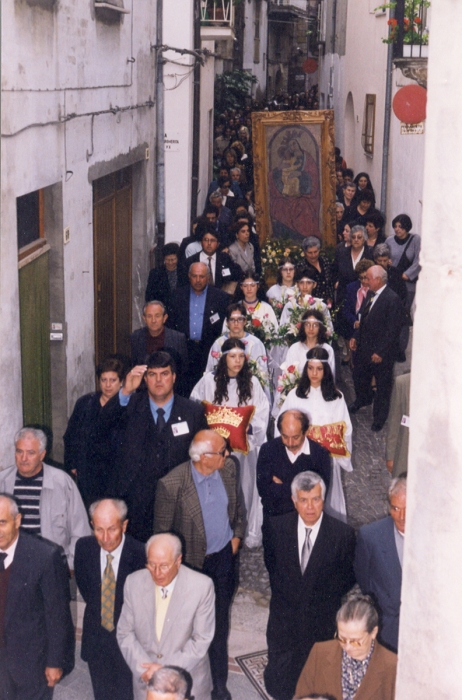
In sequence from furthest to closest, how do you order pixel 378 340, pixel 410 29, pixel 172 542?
pixel 410 29 → pixel 378 340 → pixel 172 542

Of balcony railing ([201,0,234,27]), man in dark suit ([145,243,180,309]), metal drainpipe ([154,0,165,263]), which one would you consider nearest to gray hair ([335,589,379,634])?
man in dark suit ([145,243,180,309])

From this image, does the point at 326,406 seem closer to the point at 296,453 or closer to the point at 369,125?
the point at 296,453

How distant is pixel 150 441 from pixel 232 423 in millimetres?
1157

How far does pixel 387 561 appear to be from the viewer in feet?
17.9

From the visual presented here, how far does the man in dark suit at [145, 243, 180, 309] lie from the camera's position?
36.9ft

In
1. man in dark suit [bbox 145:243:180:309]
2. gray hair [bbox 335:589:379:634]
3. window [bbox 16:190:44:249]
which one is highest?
window [bbox 16:190:44:249]

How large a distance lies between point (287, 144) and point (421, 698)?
13.8m

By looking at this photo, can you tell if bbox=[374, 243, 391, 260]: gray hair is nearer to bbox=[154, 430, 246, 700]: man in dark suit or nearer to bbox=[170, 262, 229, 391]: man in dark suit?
bbox=[170, 262, 229, 391]: man in dark suit

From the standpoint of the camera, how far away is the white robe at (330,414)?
306 inches

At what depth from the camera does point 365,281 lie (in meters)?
10.8

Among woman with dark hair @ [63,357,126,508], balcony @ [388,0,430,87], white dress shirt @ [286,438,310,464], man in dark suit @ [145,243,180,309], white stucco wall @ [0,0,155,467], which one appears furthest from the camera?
balcony @ [388,0,430,87]

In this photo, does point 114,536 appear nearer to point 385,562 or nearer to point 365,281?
point 385,562

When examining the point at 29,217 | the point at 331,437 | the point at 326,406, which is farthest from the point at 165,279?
the point at 331,437

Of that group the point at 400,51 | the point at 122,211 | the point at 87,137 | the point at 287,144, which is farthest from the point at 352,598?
the point at 287,144
